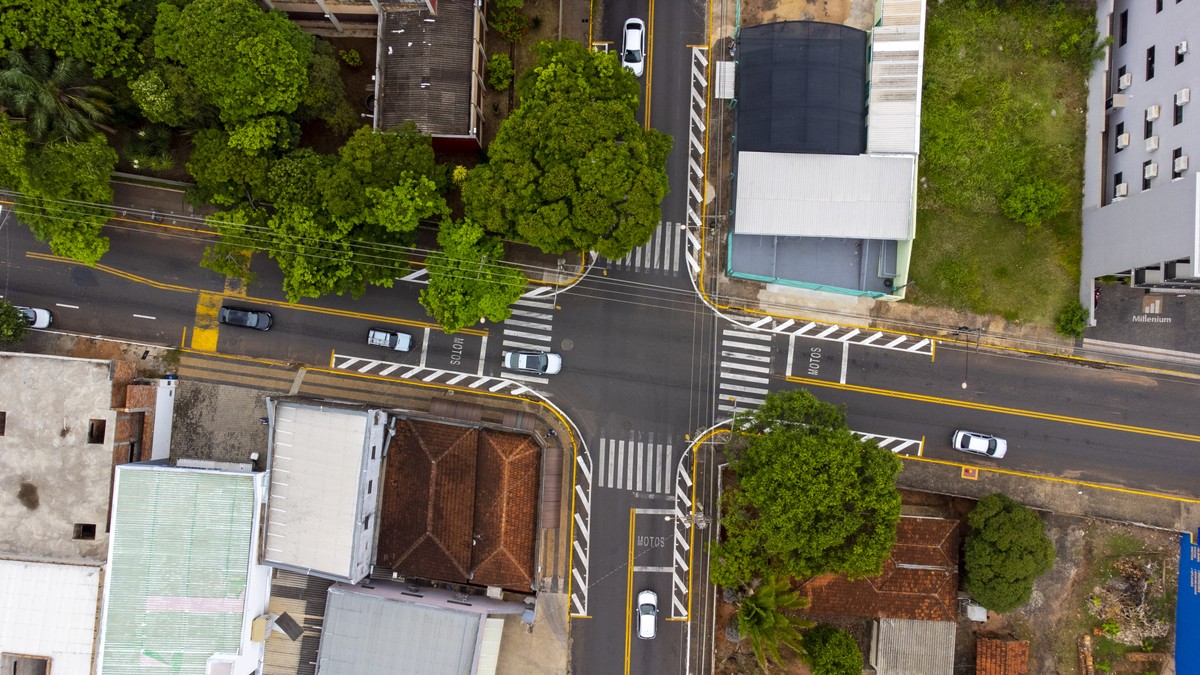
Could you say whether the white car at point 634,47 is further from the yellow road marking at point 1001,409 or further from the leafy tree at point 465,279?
the yellow road marking at point 1001,409

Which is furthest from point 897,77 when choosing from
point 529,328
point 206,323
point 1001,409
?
point 206,323

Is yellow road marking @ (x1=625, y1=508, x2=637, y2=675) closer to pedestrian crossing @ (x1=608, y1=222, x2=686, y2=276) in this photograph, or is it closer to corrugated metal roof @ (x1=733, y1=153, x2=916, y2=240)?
pedestrian crossing @ (x1=608, y1=222, x2=686, y2=276)

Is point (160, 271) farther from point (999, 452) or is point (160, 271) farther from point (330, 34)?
point (999, 452)

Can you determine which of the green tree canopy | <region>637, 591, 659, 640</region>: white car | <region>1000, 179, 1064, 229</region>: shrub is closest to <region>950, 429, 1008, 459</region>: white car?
<region>1000, 179, 1064, 229</region>: shrub

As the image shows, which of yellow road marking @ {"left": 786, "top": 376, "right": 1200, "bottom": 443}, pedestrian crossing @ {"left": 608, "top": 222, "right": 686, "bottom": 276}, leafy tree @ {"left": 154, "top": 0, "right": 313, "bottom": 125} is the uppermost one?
leafy tree @ {"left": 154, "top": 0, "right": 313, "bottom": 125}

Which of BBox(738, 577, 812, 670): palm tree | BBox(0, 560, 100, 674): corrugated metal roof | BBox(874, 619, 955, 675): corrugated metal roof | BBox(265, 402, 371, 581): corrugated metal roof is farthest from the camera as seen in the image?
BBox(874, 619, 955, 675): corrugated metal roof

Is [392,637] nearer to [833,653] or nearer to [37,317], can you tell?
[833,653]
